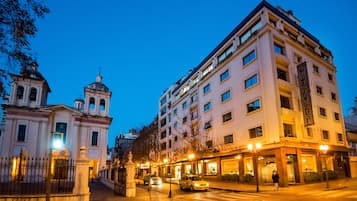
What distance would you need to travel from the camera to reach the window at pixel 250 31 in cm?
3027

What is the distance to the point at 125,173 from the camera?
18.8m

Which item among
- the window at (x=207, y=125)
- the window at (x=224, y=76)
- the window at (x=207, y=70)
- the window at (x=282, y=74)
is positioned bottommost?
the window at (x=207, y=125)

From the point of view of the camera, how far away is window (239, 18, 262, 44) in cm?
3027

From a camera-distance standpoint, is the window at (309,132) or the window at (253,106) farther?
the window at (253,106)

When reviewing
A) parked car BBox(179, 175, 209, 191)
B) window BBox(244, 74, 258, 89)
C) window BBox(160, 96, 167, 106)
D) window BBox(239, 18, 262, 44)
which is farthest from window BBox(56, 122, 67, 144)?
window BBox(239, 18, 262, 44)

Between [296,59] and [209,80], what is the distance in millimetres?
14103

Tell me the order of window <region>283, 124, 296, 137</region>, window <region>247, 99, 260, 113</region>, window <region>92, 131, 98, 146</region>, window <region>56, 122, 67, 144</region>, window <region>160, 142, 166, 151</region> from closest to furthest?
window <region>283, 124, 296, 137</region> → window <region>247, 99, 260, 113</region> → window <region>56, 122, 67, 144</region> → window <region>92, 131, 98, 146</region> → window <region>160, 142, 166, 151</region>

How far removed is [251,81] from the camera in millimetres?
30219

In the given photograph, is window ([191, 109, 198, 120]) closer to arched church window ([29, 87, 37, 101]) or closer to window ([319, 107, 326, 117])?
window ([319, 107, 326, 117])

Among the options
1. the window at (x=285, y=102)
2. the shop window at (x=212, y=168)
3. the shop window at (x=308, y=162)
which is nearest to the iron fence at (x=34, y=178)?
the shop window at (x=212, y=168)

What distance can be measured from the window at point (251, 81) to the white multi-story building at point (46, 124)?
84.4ft

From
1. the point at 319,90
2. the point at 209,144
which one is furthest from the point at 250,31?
the point at 209,144

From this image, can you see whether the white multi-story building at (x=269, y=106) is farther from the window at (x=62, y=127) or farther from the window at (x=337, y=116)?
the window at (x=62, y=127)

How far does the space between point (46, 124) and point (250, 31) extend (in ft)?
112
